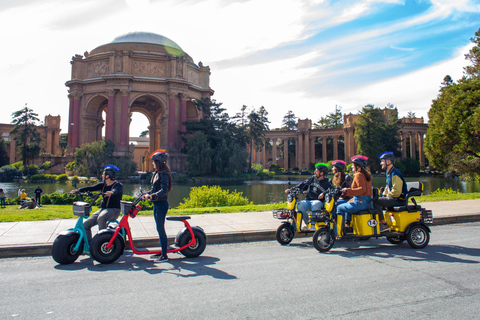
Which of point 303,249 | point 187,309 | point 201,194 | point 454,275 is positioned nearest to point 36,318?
point 187,309

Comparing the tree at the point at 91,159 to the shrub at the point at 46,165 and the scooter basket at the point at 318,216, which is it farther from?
the scooter basket at the point at 318,216

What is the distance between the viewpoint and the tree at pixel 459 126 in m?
20.7

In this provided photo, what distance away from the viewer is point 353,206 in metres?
7.50

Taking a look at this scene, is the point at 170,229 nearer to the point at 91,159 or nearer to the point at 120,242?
the point at 120,242

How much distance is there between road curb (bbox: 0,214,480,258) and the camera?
278 inches

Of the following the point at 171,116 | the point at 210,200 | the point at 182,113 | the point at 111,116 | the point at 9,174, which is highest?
the point at 182,113

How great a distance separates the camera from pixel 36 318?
4.00m

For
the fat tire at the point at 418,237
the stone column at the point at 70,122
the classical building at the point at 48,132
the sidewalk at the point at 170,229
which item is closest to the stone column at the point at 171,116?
the stone column at the point at 70,122

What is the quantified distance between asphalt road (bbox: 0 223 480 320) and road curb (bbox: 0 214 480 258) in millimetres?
432

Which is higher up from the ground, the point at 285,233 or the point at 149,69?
the point at 149,69

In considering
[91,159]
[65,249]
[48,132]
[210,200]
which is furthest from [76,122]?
[65,249]

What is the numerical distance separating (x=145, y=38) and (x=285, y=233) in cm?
6455

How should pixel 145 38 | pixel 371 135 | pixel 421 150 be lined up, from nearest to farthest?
pixel 371 135 → pixel 145 38 → pixel 421 150

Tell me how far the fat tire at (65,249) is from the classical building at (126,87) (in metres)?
52.3
